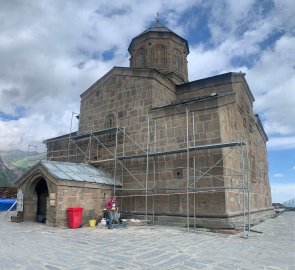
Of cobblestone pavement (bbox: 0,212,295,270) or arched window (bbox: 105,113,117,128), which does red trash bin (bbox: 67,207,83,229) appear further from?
arched window (bbox: 105,113,117,128)

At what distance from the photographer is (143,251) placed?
6.46m

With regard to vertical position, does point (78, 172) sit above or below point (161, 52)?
below

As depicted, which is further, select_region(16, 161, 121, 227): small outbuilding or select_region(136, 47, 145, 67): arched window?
select_region(136, 47, 145, 67): arched window

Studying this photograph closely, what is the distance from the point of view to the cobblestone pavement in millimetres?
5340

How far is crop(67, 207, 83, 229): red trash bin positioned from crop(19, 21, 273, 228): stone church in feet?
1.10

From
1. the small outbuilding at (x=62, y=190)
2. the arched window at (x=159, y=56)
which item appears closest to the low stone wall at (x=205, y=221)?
the small outbuilding at (x=62, y=190)

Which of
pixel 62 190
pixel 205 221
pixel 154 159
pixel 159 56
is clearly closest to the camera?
pixel 205 221

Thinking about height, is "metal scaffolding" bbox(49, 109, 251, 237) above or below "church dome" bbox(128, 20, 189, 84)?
below

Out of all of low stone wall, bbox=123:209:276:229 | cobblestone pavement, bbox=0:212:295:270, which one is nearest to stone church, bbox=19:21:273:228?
low stone wall, bbox=123:209:276:229

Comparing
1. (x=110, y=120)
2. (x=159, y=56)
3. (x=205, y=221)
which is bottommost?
(x=205, y=221)

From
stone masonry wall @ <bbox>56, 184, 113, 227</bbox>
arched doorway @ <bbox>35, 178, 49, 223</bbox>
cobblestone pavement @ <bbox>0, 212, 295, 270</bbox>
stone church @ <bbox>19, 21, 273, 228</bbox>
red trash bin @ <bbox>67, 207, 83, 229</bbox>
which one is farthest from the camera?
arched doorway @ <bbox>35, 178, 49, 223</bbox>

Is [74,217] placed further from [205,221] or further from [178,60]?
[178,60]

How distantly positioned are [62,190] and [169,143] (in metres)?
5.04

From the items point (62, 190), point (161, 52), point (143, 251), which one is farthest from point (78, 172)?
point (161, 52)
